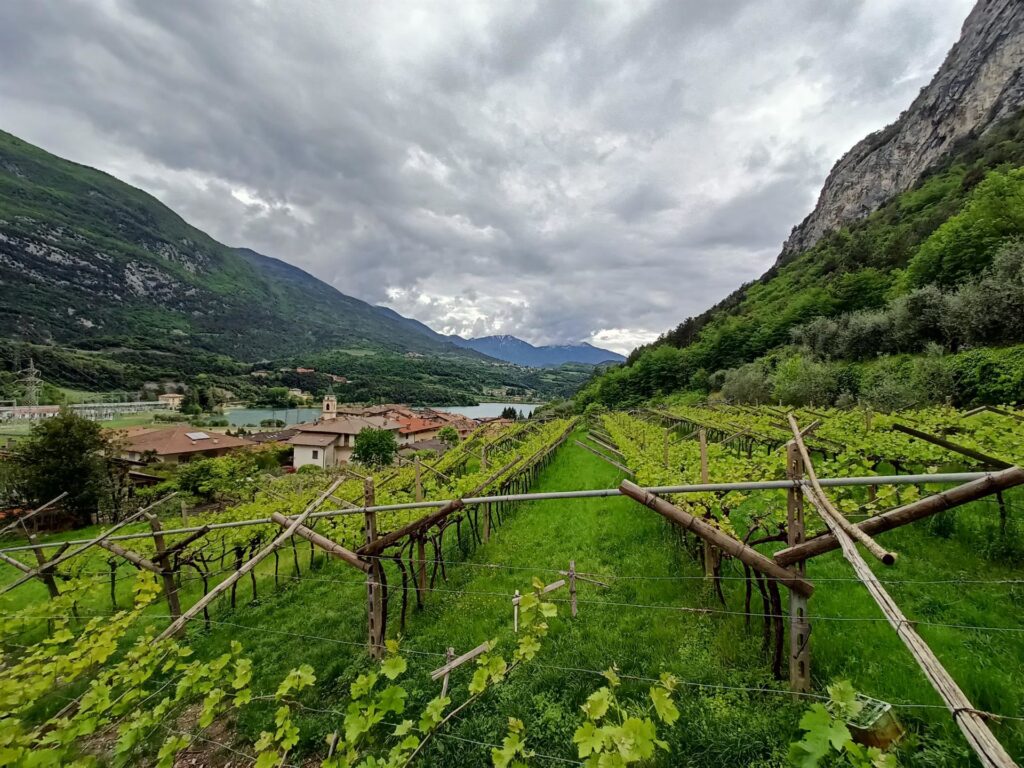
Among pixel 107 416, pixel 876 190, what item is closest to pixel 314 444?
pixel 107 416

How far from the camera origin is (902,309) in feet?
64.7

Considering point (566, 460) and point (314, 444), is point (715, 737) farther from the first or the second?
point (314, 444)

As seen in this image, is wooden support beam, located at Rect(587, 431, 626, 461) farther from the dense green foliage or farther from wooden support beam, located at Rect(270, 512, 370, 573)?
the dense green foliage

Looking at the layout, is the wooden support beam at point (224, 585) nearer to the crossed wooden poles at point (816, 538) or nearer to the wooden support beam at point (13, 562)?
the crossed wooden poles at point (816, 538)

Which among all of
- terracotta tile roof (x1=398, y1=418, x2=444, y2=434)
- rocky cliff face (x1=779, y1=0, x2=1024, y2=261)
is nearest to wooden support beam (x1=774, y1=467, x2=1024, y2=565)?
terracotta tile roof (x1=398, y1=418, x2=444, y2=434)

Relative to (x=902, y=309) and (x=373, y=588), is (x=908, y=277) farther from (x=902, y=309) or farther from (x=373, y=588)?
(x=373, y=588)

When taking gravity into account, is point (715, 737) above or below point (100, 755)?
above

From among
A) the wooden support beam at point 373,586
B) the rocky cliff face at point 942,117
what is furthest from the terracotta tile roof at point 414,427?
the rocky cliff face at point 942,117

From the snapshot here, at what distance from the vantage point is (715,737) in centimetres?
309

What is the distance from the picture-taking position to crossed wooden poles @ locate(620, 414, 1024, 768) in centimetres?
150

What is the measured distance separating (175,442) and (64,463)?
661 inches

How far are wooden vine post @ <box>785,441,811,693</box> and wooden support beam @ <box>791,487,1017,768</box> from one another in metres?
1.08

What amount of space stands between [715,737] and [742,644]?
1.23m

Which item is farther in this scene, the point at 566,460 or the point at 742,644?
the point at 566,460
